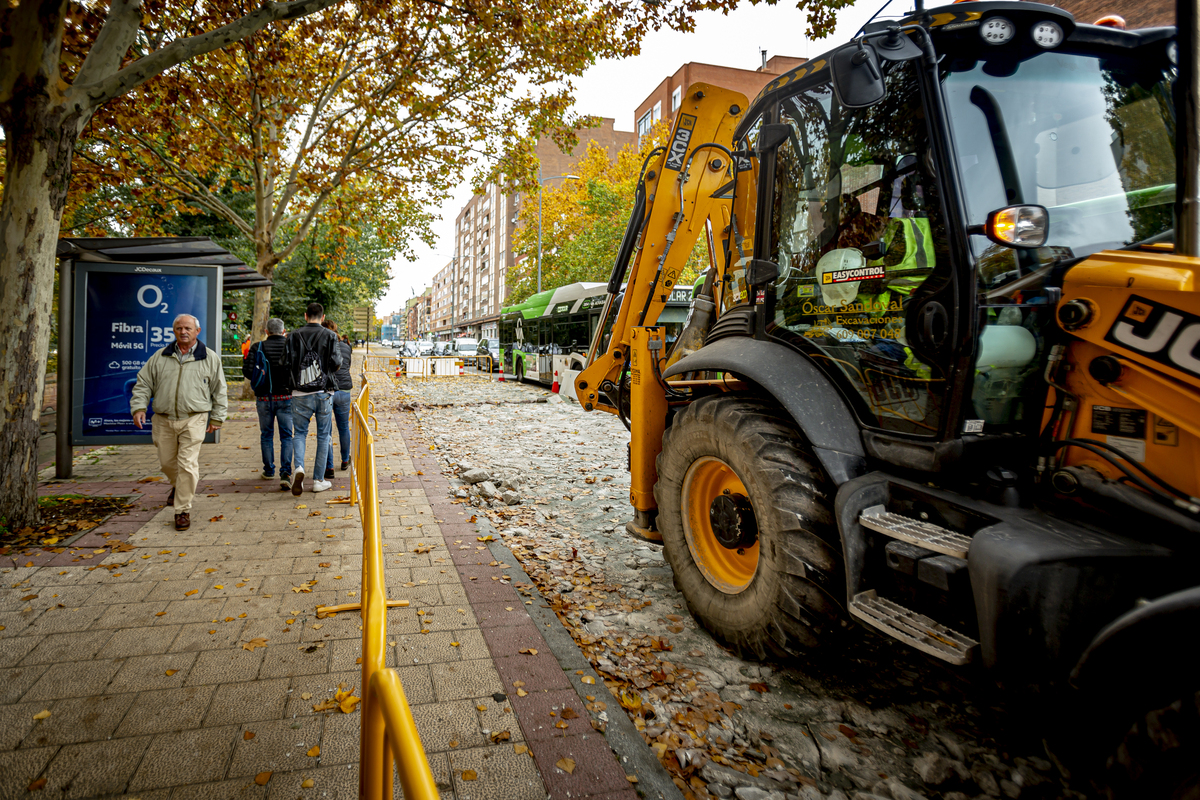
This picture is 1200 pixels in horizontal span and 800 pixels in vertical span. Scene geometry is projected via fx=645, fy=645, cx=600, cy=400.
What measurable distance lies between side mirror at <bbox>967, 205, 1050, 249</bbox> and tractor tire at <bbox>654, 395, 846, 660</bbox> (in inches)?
50.5

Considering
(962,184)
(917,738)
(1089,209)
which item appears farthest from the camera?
(917,738)

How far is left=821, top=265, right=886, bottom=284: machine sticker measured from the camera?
305 cm

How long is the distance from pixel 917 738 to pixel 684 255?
3.69m

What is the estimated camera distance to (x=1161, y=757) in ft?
5.71

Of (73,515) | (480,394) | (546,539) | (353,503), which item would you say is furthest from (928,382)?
(480,394)

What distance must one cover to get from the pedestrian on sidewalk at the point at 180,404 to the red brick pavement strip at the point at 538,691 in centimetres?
244

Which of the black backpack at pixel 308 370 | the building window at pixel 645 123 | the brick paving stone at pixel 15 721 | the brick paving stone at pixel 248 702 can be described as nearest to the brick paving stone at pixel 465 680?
the brick paving stone at pixel 248 702

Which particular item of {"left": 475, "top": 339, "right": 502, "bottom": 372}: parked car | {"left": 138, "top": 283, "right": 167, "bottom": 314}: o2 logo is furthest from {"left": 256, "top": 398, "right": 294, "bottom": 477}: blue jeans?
{"left": 475, "top": 339, "right": 502, "bottom": 372}: parked car

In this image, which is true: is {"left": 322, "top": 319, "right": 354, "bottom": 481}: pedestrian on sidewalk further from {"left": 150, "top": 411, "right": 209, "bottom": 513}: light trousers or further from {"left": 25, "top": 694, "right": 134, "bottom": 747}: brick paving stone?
{"left": 25, "top": 694, "right": 134, "bottom": 747}: brick paving stone

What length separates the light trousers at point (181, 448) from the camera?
5.66m

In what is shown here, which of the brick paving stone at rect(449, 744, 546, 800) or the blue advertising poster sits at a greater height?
the blue advertising poster

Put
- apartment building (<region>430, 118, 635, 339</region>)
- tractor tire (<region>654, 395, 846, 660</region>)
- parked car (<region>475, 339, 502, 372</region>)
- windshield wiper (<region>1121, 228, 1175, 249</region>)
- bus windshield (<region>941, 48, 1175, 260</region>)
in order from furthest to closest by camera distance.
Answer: apartment building (<region>430, 118, 635, 339</region>)
parked car (<region>475, 339, 502, 372</region>)
tractor tire (<region>654, 395, 846, 660</region>)
bus windshield (<region>941, 48, 1175, 260</region>)
windshield wiper (<region>1121, 228, 1175, 249</region>)

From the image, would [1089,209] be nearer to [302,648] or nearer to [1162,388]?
[1162,388]

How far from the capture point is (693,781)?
2.67m
